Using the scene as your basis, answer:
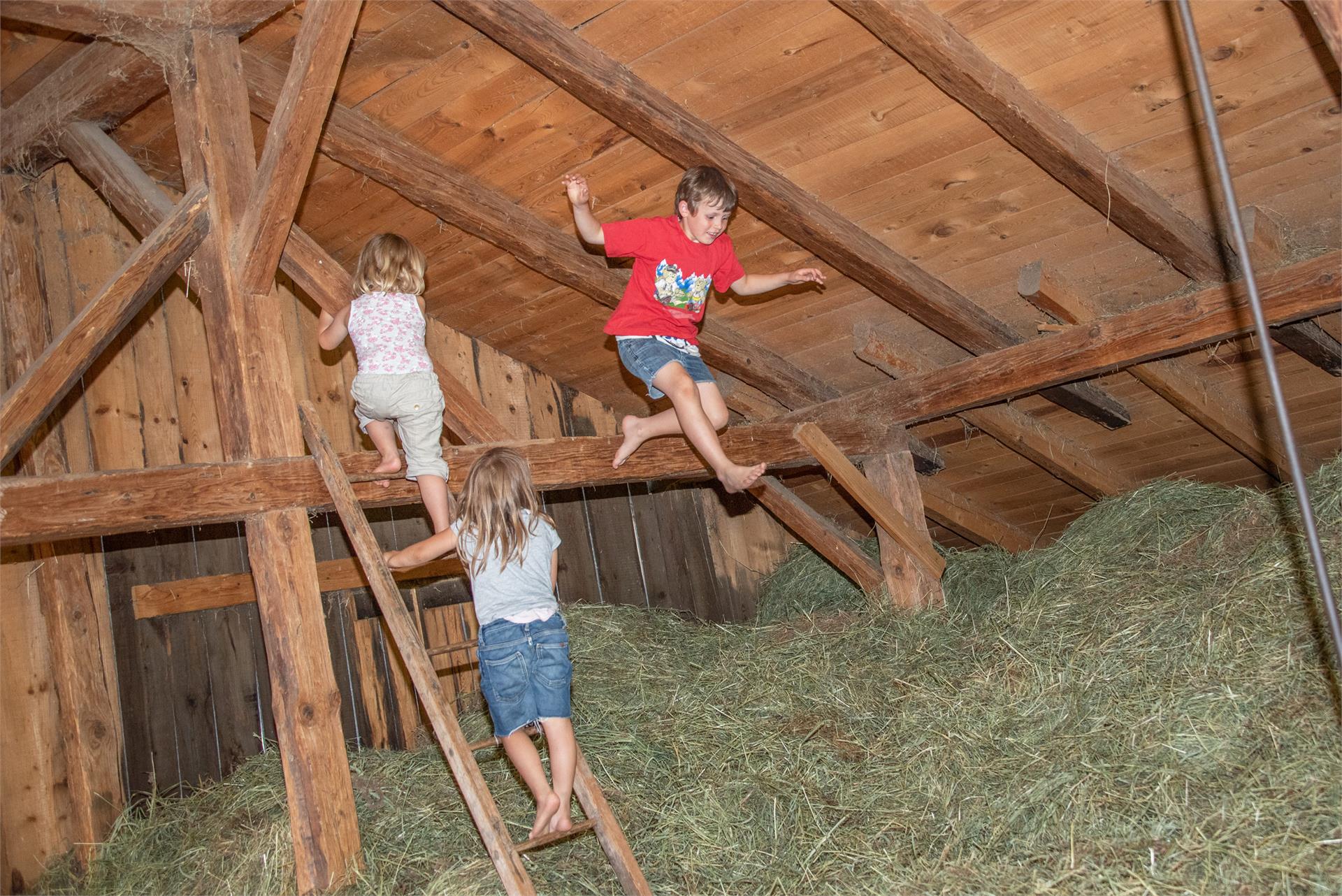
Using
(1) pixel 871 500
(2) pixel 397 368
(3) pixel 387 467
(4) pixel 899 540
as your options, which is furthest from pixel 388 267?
(4) pixel 899 540

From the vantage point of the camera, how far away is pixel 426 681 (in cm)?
317

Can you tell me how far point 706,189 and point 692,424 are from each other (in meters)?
0.77

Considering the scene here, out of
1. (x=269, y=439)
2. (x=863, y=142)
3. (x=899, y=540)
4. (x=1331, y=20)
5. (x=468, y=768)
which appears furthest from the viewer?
(x=899, y=540)

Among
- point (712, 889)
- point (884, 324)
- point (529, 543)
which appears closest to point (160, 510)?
point (529, 543)

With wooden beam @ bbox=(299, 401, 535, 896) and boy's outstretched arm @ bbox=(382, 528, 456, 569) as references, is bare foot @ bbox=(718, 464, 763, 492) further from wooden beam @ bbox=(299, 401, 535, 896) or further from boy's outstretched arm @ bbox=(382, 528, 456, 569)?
wooden beam @ bbox=(299, 401, 535, 896)

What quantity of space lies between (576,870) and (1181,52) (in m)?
3.06

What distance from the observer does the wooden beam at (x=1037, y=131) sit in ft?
11.8

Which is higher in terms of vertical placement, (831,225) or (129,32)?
(129,32)

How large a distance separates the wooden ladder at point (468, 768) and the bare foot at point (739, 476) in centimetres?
95

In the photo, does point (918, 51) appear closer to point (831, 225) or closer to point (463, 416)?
point (831, 225)

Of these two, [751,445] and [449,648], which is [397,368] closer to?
[449,648]

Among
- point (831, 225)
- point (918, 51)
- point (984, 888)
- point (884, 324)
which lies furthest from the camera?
point (884, 324)

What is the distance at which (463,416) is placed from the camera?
4.24 meters

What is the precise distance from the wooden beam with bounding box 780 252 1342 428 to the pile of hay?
676 millimetres
